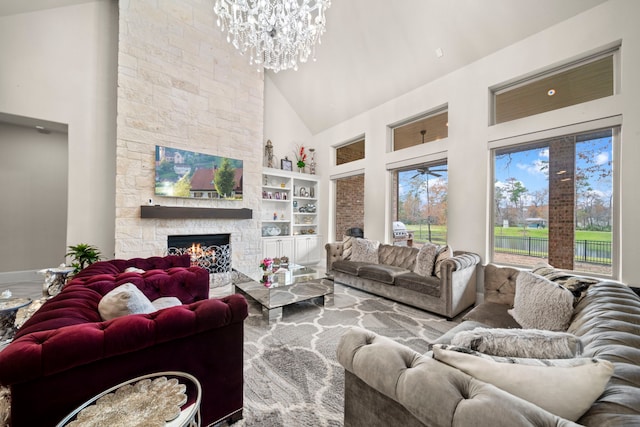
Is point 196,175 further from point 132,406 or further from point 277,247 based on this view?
point 132,406

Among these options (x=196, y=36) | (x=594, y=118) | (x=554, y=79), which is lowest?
(x=594, y=118)

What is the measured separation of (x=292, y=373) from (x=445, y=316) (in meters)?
2.06

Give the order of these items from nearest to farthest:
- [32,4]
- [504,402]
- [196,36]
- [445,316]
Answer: [504,402] < [445,316] < [32,4] < [196,36]

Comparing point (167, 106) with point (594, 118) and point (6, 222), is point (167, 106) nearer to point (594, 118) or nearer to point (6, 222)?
point (6, 222)

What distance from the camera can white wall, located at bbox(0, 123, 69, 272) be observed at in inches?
170

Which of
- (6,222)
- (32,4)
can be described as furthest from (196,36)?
(6,222)

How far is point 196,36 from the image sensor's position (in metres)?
4.55

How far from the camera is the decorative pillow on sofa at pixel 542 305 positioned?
152cm

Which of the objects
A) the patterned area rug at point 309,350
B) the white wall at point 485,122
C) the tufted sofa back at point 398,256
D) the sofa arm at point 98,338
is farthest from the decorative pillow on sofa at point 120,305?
the white wall at point 485,122

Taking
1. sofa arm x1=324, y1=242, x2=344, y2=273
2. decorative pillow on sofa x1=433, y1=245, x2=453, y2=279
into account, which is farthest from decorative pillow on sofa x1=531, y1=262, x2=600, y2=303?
sofa arm x1=324, y1=242, x2=344, y2=273

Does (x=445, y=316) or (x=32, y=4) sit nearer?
(x=445, y=316)

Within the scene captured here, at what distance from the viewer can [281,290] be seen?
11.0 ft

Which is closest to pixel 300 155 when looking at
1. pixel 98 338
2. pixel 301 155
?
pixel 301 155

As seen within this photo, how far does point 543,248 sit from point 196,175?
5440 mm
